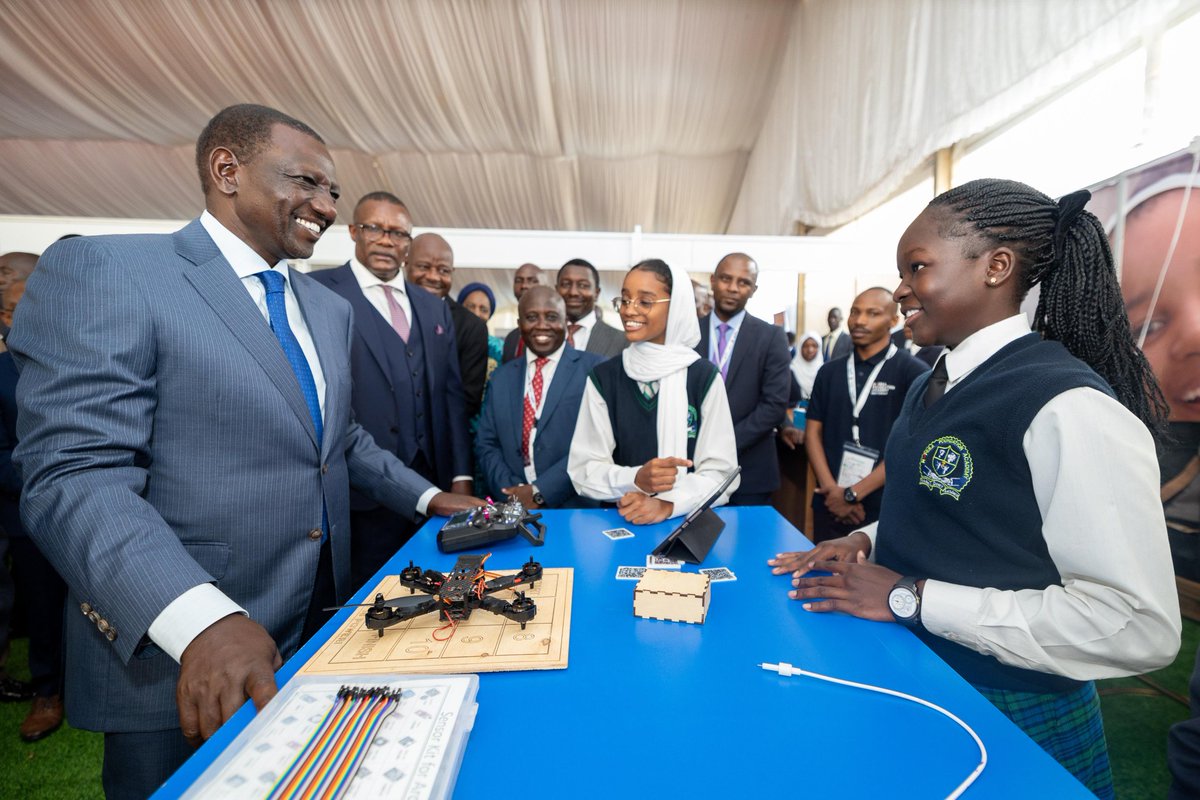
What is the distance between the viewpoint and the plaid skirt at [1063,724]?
106 cm

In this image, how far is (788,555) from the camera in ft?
4.29

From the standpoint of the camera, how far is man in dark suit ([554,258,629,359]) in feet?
11.9

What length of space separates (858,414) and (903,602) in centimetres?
204

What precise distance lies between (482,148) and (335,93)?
262 cm

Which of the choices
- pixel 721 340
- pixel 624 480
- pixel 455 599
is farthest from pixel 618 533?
pixel 721 340

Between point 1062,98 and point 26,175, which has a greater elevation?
point 26,175

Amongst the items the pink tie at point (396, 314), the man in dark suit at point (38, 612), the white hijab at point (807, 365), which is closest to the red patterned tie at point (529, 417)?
the pink tie at point (396, 314)

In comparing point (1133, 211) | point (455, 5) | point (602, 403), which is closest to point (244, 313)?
point (602, 403)

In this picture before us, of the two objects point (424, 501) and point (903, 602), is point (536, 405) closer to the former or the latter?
point (424, 501)

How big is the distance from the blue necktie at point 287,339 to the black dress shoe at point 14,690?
2.87m

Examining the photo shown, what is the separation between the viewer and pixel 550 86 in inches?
304

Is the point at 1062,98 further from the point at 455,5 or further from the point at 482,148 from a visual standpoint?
the point at 482,148

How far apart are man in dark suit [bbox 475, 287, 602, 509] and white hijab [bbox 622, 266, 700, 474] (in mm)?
544

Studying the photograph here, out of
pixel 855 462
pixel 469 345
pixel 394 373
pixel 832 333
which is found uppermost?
pixel 832 333
